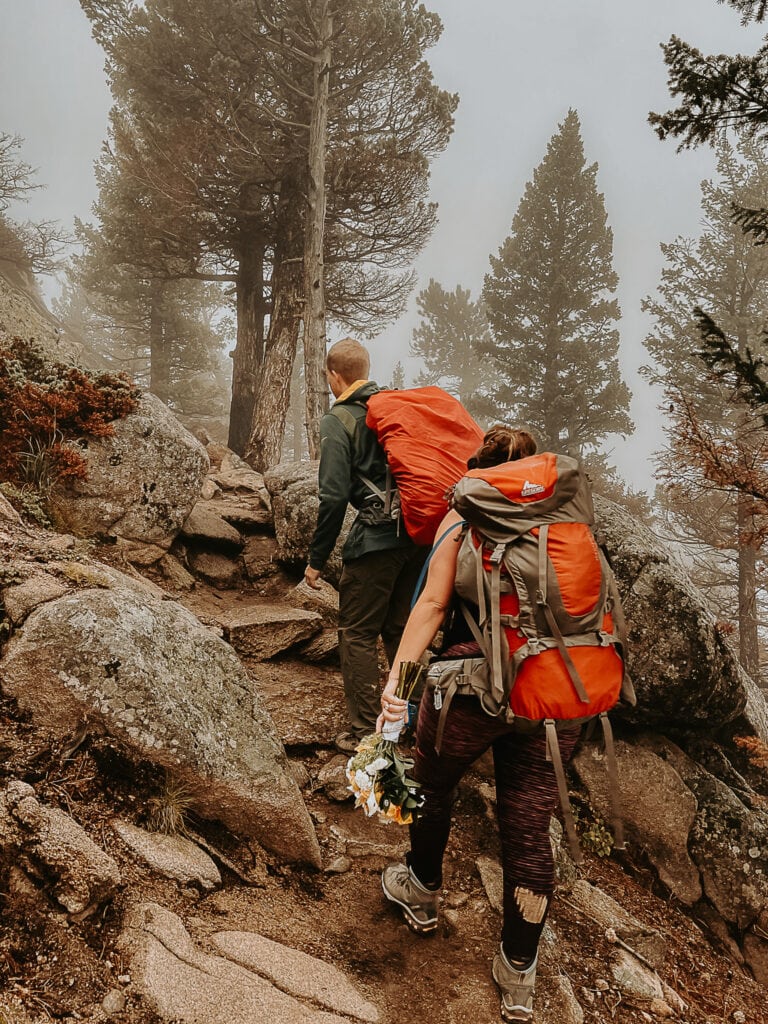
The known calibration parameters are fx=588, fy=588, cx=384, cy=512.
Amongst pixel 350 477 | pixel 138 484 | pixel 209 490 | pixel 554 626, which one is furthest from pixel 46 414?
pixel 554 626

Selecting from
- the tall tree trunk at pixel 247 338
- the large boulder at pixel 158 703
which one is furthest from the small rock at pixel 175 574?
the tall tree trunk at pixel 247 338

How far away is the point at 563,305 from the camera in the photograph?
2045 cm

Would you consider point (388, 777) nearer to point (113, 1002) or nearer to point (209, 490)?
point (113, 1002)

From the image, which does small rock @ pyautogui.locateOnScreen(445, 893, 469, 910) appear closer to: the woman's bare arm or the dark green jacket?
the woman's bare arm

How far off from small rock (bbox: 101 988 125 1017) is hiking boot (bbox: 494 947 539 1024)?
5.17 feet

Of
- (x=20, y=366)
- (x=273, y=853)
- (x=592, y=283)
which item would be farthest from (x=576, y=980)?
(x=592, y=283)

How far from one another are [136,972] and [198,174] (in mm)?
13185

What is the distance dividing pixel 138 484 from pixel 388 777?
200 inches

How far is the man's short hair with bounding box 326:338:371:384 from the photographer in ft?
13.8

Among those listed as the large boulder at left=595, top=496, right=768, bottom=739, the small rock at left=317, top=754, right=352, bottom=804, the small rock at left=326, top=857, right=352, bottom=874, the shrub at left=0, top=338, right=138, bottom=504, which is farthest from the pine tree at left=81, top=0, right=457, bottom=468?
the small rock at left=326, top=857, right=352, bottom=874

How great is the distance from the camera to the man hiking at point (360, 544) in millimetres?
3924

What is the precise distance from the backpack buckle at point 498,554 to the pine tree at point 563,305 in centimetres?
1871

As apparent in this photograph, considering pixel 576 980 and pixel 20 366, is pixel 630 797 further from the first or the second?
pixel 20 366

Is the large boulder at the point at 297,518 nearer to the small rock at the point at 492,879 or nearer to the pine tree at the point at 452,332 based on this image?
the small rock at the point at 492,879
